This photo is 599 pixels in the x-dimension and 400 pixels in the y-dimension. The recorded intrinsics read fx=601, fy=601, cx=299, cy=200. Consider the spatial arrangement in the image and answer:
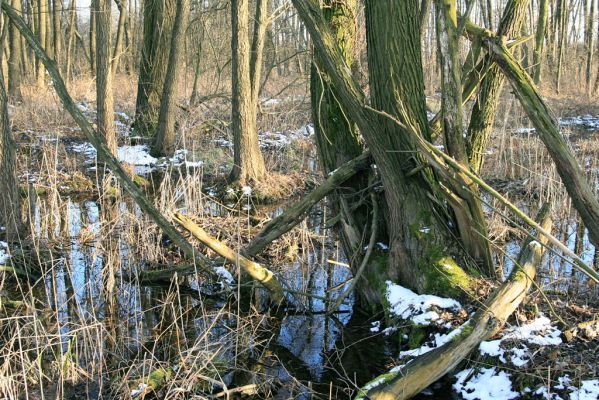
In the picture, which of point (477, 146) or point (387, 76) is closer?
point (387, 76)

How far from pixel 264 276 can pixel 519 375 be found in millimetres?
2415

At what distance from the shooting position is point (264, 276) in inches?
217

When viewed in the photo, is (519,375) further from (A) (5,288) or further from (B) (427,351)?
(A) (5,288)

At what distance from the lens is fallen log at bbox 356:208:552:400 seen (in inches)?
151

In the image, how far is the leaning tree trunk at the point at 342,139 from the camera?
223 inches

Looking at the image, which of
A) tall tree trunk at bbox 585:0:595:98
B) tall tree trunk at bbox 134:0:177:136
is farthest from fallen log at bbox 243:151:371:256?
tall tree trunk at bbox 585:0:595:98

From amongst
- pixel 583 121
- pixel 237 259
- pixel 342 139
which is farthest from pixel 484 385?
pixel 583 121

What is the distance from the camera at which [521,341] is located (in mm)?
4121

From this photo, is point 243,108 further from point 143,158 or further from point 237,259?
point 237,259

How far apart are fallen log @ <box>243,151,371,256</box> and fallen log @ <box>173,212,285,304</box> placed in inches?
13.6

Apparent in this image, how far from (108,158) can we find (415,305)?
2.94m

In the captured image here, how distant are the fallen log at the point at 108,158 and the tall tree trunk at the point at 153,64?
8.02 m

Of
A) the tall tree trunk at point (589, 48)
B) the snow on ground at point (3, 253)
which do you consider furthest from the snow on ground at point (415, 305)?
the tall tree trunk at point (589, 48)

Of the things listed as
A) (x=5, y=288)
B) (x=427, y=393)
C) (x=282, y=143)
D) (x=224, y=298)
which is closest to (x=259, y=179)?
(x=282, y=143)
